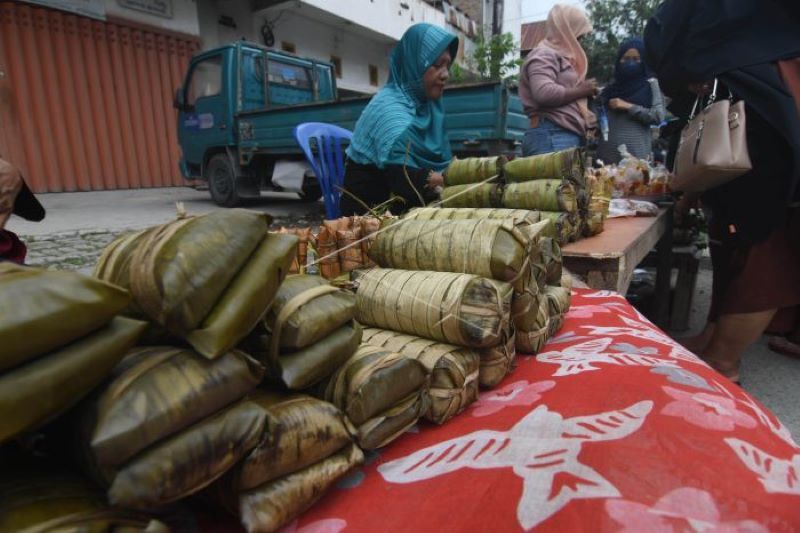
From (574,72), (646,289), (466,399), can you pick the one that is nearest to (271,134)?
(574,72)

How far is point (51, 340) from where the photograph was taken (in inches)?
21.2

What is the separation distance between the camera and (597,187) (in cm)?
279

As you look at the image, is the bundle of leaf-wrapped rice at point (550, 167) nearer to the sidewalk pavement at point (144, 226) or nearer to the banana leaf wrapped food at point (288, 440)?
the sidewalk pavement at point (144, 226)

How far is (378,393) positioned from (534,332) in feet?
2.08

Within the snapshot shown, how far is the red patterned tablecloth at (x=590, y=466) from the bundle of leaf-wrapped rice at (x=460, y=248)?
0.99 ft

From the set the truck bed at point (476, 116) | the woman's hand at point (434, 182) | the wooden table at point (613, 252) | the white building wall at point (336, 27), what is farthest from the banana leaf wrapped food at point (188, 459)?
the white building wall at point (336, 27)

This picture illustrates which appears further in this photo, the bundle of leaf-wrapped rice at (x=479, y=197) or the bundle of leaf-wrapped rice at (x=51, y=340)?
the bundle of leaf-wrapped rice at (x=479, y=197)

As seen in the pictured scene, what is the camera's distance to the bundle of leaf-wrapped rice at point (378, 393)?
0.84 metres

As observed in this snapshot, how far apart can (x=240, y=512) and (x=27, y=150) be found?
31.4 feet

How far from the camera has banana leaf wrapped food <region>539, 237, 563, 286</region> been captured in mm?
1484

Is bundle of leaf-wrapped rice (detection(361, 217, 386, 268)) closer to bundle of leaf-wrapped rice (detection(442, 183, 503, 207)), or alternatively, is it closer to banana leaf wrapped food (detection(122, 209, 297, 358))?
bundle of leaf-wrapped rice (detection(442, 183, 503, 207))

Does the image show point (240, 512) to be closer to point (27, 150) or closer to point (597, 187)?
point (597, 187)

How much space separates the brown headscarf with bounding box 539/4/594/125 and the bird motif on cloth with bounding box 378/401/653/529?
10.5 feet

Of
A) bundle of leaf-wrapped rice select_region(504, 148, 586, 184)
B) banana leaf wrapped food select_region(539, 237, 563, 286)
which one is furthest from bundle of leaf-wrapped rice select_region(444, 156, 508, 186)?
banana leaf wrapped food select_region(539, 237, 563, 286)
